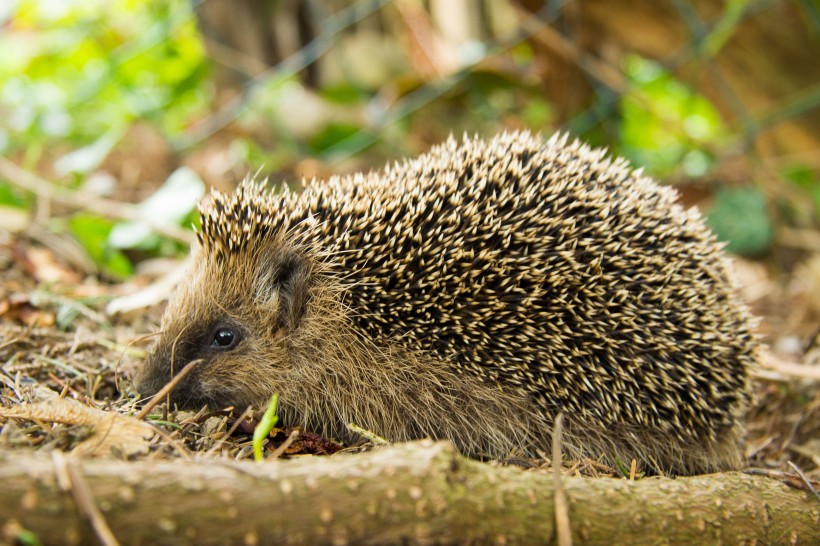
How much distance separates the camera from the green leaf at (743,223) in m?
7.91

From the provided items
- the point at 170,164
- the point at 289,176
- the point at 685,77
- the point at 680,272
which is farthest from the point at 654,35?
the point at 170,164

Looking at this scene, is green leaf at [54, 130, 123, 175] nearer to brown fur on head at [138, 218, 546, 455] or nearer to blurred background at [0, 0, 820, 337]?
blurred background at [0, 0, 820, 337]

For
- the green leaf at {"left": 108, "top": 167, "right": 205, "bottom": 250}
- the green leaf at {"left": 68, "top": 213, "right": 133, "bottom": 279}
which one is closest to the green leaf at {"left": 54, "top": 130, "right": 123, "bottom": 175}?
the green leaf at {"left": 108, "top": 167, "right": 205, "bottom": 250}

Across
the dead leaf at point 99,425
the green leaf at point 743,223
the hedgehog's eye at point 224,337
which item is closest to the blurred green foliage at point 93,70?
the hedgehog's eye at point 224,337

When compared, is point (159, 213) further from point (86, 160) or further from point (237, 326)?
point (237, 326)

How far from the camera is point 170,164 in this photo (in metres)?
7.96

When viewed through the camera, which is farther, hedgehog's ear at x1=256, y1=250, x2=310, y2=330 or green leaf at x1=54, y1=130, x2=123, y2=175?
green leaf at x1=54, y1=130, x2=123, y2=175

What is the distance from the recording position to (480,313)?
11.2 feet

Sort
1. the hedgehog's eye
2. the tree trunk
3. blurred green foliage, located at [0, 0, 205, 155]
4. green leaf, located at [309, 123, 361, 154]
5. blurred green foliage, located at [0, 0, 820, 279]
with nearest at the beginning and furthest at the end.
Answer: the tree trunk
the hedgehog's eye
blurred green foliage, located at [0, 0, 820, 279]
green leaf, located at [309, 123, 361, 154]
blurred green foliage, located at [0, 0, 205, 155]

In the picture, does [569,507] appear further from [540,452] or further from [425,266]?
[425,266]

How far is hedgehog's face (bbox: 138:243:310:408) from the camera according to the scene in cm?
373

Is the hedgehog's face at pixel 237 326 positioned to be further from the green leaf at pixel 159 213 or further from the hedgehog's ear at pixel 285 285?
the green leaf at pixel 159 213

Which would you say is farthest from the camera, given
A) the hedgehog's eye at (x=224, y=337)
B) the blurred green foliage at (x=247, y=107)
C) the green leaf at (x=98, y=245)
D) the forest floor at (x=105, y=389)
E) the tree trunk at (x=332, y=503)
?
the blurred green foliage at (x=247, y=107)

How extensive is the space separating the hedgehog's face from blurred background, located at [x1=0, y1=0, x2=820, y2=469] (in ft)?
5.27
